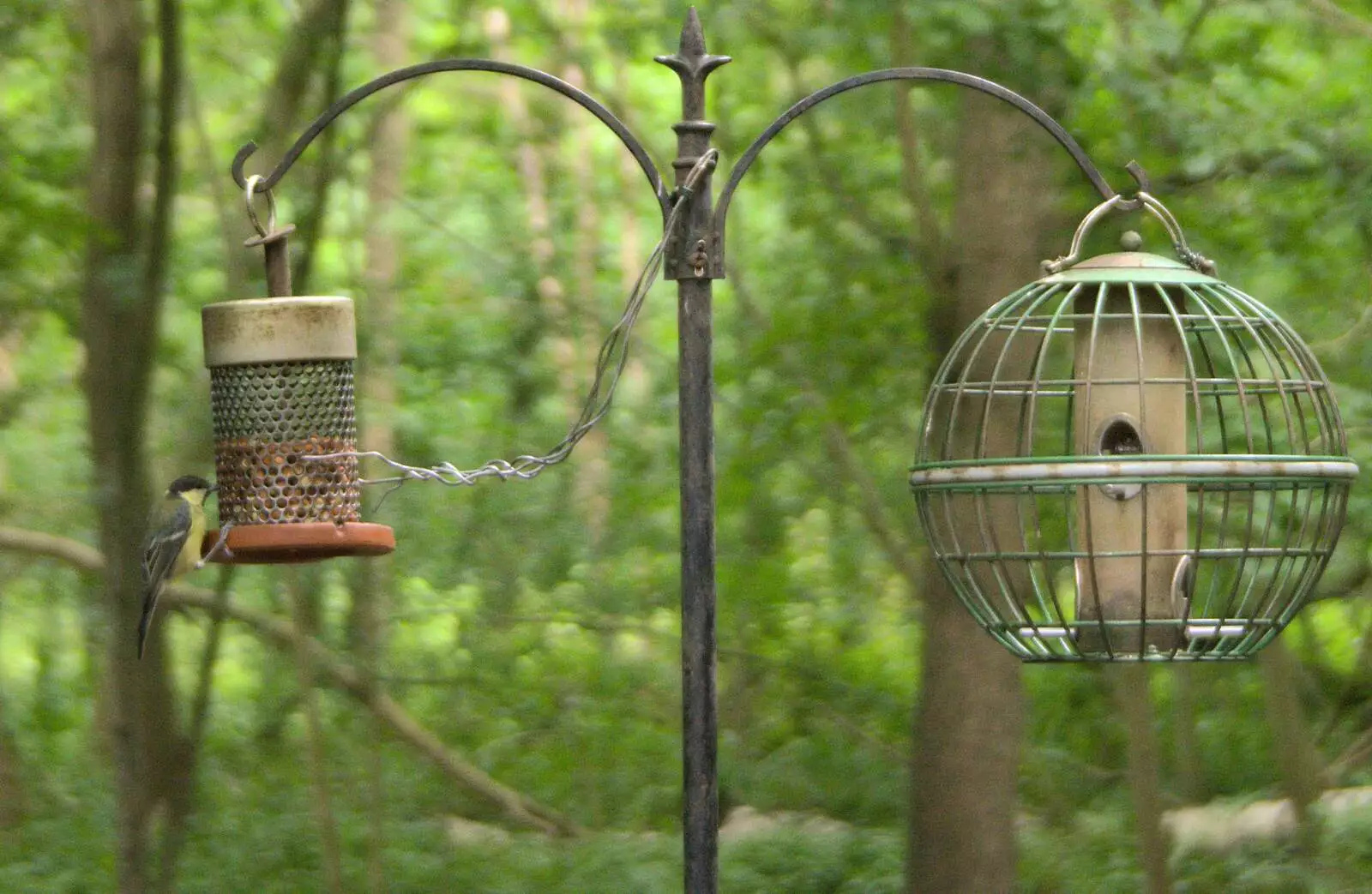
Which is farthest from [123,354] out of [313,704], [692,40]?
[692,40]

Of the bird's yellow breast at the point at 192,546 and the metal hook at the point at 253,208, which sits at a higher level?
the metal hook at the point at 253,208

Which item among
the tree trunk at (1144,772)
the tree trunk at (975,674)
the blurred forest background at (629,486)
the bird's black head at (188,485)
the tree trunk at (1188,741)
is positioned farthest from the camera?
the tree trunk at (1188,741)

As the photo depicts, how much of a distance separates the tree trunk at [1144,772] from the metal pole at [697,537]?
4975mm

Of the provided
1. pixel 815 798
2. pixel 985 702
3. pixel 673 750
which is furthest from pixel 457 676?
pixel 985 702

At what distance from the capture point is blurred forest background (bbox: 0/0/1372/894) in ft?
21.6

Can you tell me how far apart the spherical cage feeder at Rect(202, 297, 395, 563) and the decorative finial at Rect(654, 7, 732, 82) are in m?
0.93

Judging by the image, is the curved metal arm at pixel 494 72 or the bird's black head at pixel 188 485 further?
the bird's black head at pixel 188 485

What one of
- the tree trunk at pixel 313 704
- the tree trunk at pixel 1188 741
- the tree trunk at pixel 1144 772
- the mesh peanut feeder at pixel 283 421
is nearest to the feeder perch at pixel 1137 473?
the mesh peanut feeder at pixel 283 421

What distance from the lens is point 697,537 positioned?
2.79m

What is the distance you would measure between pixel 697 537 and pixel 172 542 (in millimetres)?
1946

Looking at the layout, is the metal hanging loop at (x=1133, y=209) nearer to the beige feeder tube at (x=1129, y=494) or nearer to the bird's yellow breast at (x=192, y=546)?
the beige feeder tube at (x=1129, y=494)

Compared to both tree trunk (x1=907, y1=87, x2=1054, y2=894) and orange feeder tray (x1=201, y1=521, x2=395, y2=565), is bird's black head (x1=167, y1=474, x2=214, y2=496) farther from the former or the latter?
tree trunk (x1=907, y1=87, x2=1054, y2=894)

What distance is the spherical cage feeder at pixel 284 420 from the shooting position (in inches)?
134

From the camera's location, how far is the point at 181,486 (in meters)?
4.40
